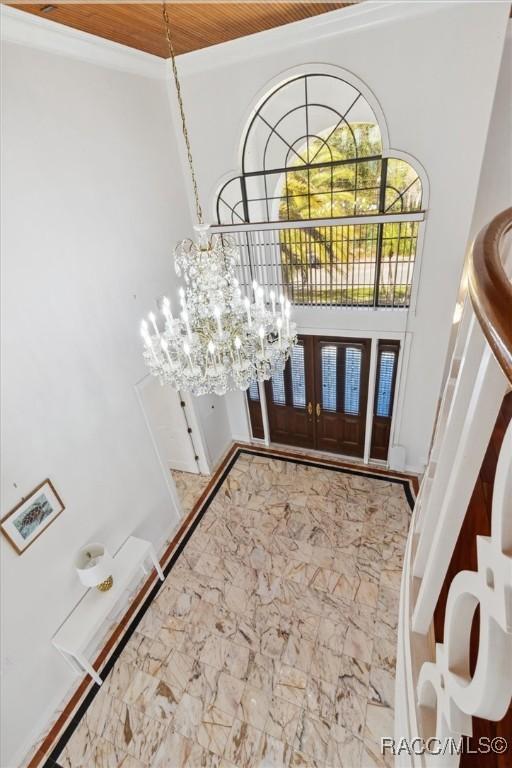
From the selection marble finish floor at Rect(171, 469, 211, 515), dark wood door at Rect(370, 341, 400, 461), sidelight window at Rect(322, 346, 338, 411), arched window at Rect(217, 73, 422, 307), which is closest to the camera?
arched window at Rect(217, 73, 422, 307)

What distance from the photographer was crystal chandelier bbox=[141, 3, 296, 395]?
238 centimetres

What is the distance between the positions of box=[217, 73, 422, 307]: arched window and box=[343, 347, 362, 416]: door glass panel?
706 mm

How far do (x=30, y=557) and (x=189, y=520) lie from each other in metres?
2.31

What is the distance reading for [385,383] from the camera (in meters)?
4.92

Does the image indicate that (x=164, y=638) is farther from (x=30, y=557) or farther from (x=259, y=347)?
(x=259, y=347)

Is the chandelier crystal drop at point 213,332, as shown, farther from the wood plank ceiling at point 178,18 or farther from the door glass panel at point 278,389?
the door glass panel at point 278,389

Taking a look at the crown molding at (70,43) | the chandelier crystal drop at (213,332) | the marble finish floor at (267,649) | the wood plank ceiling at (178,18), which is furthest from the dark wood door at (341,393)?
the crown molding at (70,43)

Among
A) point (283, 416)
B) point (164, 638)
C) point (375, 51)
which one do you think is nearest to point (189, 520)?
point (164, 638)

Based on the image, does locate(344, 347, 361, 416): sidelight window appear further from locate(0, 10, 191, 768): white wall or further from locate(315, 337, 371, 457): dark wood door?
locate(0, 10, 191, 768): white wall

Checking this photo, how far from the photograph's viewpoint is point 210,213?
15.4 feet

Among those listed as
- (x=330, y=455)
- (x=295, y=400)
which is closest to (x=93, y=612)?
(x=295, y=400)

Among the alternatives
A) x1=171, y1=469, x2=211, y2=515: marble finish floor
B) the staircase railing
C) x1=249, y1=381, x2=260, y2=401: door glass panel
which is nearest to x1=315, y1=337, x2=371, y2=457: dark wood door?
x1=249, y1=381, x2=260, y2=401: door glass panel

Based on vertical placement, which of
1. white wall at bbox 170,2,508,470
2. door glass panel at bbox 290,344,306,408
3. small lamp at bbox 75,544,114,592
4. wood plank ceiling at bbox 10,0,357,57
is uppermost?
wood plank ceiling at bbox 10,0,357,57

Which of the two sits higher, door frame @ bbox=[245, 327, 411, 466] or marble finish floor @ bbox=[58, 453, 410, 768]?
door frame @ bbox=[245, 327, 411, 466]
